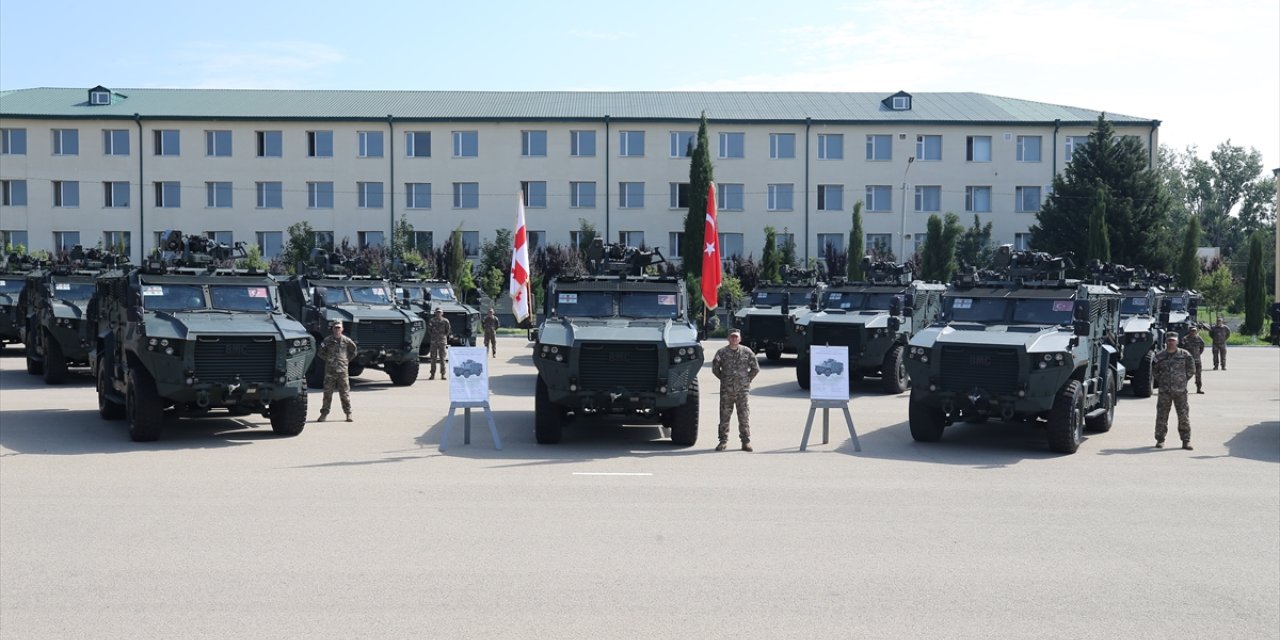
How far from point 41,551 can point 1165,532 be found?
865 cm

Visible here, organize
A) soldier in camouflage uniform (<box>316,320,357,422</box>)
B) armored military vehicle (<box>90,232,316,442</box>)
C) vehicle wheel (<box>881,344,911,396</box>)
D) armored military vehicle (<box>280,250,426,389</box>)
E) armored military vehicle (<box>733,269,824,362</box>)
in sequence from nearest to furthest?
armored military vehicle (<box>90,232,316,442</box>) → soldier in camouflage uniform (<box>316,320,357,422</box>) → armored military vehicle (<box>280,250,426,389</box>) → vehicle wheel (<box>881,344,911,396</box>) → armored military vehicle (<box>733,269,824,362</box>)

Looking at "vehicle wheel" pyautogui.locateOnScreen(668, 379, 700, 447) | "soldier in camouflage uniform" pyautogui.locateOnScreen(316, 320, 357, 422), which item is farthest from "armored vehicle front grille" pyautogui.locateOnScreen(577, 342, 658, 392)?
"soldier in camouflage uniform" pyautogui.locateOnScreen(316, 320, 357, 422)

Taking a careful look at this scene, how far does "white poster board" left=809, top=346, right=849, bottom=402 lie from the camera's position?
14734 mm

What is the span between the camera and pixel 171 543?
867 centimetres

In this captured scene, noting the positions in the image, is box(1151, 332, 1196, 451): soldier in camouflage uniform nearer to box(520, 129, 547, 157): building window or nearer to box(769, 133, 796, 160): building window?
box(769, 133, 796, 160): building window

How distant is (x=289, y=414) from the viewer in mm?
14945

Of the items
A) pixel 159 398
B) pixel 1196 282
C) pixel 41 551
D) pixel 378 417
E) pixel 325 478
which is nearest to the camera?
pixel 41 551

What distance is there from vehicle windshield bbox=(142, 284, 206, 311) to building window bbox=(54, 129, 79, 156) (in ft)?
145

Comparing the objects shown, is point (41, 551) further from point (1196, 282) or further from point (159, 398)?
point (1196, 282)

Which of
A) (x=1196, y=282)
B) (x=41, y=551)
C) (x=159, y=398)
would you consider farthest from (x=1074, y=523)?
(x=1196, y=282)

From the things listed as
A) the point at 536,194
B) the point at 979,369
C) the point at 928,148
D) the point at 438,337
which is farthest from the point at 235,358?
the point at 928,148

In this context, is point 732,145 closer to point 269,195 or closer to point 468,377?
point 269,195

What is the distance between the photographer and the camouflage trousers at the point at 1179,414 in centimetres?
1479

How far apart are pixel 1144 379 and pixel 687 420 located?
11844mm
